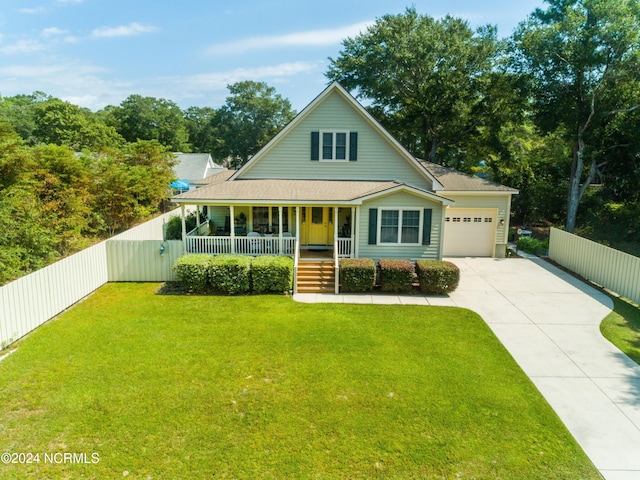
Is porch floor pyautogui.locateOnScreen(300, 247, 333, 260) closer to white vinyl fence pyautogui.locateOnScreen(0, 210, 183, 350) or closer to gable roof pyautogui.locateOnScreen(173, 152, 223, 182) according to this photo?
white vinyl fence pyautogui.locateOnScreen(0, 210, 183, 350)

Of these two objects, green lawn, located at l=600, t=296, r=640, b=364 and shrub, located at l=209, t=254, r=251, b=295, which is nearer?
green lawn, located at l=600, t=296, r=640, b=364

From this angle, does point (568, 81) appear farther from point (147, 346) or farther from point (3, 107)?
point (3, 107)

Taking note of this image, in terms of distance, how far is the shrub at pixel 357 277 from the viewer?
43.3ft

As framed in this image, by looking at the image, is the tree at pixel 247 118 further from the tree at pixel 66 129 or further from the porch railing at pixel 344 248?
the porch railing at pixel 344 248

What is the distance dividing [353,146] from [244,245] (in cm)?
626

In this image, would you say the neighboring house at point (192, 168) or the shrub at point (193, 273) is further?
the neighboring house at point (192, 168)

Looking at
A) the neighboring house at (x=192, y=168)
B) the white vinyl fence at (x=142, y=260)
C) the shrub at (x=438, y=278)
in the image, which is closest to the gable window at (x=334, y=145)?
the shrub at (x=438, y=278)

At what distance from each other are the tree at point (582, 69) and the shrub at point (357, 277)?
14.7 m

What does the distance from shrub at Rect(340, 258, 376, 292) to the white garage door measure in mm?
7386

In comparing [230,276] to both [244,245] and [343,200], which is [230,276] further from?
[343,200]

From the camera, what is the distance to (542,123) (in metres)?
21.1

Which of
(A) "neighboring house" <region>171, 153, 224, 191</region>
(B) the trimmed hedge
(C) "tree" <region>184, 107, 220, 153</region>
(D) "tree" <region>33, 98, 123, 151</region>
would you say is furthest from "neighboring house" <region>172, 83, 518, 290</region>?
(C) "tree" <region>184, 107, 220, 153</region>

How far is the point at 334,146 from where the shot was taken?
1708 cm

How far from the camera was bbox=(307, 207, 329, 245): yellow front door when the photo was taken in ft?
56.1
